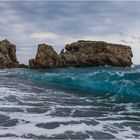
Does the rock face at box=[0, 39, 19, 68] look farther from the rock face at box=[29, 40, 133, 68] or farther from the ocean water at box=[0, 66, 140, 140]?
the ocean water at box=[0, 66, 140, 140]

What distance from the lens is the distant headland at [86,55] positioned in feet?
187

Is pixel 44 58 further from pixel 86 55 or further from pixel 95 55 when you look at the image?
pixel 95 55

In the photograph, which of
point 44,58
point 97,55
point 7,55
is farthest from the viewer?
point 97,55

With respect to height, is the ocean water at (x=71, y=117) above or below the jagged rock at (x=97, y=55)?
below

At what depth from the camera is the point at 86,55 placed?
193 ft

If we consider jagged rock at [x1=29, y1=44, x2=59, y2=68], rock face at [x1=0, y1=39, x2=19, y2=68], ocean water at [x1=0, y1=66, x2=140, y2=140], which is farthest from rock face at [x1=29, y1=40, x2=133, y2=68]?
ocean water at [x1=0, y1=66, x2=140, y2=140]

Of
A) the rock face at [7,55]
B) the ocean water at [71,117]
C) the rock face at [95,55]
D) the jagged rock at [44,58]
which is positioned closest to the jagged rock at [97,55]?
the rock face at [95,55]

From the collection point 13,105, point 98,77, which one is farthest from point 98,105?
point 98,77

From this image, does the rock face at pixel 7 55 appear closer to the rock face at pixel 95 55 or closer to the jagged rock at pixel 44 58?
the jagged rock at pixel 44 58

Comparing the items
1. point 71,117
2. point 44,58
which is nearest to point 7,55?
point 44,58

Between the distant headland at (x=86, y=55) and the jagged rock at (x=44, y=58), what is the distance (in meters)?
0.74

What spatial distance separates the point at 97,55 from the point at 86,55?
1938mm

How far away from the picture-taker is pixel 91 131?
755 centimetres

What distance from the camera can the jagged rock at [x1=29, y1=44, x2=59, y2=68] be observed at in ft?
171
